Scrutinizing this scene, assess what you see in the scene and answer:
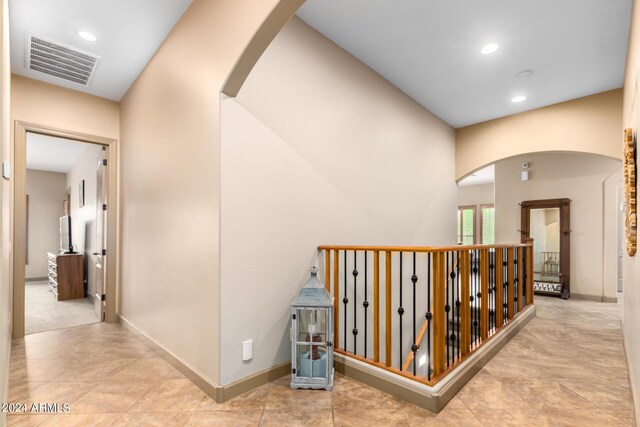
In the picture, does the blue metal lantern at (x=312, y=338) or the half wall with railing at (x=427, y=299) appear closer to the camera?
the half wall with railing at (x=427, y=299)

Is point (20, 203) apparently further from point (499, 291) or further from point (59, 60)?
point (499, 291)

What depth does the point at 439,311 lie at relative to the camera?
216 cm

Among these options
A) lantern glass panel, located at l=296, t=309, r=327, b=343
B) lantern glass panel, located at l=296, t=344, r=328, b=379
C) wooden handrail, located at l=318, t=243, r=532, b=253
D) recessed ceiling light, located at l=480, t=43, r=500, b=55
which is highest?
recessed ceiling light, located at l=480, t=43, r=500, b=55

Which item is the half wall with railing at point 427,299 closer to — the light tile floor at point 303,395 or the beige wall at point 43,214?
the light tile floor at point 303,395

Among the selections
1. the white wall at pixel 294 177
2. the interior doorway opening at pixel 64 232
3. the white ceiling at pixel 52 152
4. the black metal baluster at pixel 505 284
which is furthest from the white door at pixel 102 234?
the black metal baluster at pixel 505 284

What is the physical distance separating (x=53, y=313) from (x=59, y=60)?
3.36 m

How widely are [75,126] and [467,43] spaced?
435cm

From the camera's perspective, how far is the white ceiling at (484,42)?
2668 millimetres

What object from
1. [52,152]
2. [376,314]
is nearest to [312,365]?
[376,314]

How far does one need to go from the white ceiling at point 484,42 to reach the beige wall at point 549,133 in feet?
0.62

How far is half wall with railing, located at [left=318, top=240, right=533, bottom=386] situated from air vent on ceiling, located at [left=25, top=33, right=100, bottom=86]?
9.79 ft

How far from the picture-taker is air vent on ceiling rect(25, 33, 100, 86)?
2.97 meters

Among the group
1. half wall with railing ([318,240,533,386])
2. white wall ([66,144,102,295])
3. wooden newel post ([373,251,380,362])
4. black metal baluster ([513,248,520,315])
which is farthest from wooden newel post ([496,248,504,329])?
white wall ([66,144,102,295])

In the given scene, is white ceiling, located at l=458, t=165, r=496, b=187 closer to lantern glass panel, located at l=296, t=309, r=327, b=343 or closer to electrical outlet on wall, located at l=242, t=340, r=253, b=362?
lantern glass panel, located at l=296, t=309, r=327, b=343
